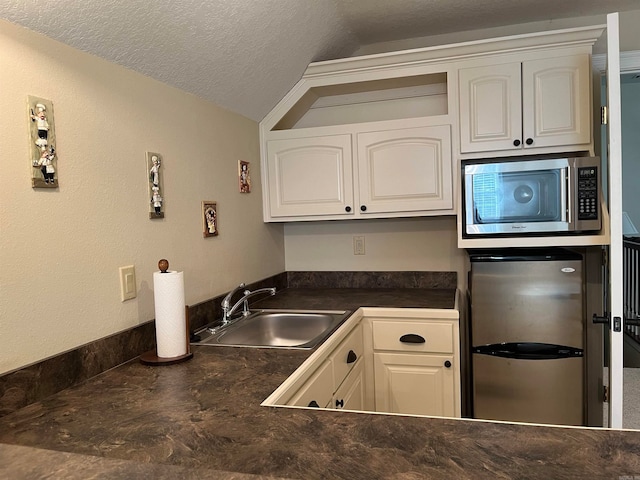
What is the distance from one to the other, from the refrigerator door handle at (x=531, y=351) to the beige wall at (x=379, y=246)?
591mm

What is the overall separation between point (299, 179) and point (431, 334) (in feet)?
3.63

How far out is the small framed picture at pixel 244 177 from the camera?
7.80ft

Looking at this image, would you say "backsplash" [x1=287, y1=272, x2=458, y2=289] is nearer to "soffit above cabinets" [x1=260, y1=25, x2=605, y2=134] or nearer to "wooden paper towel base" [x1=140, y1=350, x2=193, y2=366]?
"soffit above cabinets" [x1=260, y1=25, x2=605, y2=134]

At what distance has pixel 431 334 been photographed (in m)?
2.19

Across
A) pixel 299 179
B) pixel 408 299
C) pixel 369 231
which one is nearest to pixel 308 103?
pixel 299 179

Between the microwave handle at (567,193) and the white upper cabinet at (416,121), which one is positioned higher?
the white upper cabinet at (416,121)

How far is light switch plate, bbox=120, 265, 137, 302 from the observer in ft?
5.06

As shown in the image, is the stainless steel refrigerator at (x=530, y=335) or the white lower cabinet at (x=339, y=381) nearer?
the white lower cabinet at (x=339, y=381)

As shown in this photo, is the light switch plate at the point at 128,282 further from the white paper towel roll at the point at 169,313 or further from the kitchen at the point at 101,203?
the white paper towel roll at the point at 169,313

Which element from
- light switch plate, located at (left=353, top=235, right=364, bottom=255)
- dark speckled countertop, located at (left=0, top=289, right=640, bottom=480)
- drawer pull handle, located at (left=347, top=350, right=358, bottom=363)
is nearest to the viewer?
dark speckled countertop, located at (left=0, top=289, right=640, bottom=480)

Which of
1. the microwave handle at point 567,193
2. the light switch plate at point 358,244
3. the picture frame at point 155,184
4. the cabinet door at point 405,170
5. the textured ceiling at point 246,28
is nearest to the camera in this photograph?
the textured ceiling at point 246,28

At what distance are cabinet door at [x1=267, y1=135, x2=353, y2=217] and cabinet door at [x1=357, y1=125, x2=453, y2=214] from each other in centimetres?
9

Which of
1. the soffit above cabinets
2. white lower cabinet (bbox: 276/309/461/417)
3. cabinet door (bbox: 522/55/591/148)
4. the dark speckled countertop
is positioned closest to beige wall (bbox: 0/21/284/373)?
the dark speckled countertop

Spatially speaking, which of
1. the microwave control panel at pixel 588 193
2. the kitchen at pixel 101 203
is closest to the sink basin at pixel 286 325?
the kitchen at pixel 101 203
